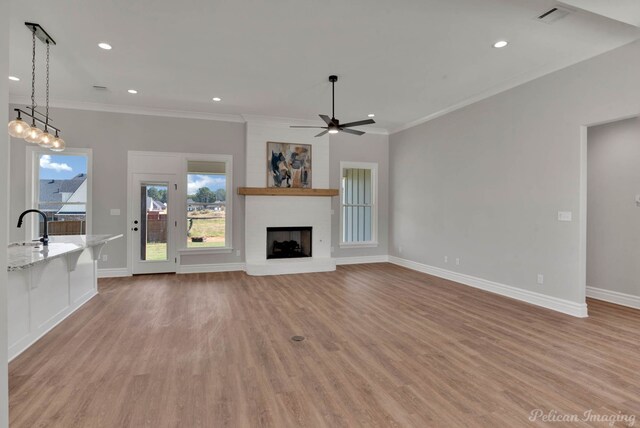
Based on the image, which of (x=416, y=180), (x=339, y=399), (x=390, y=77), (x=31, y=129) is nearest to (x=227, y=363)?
(x=339, y=399)

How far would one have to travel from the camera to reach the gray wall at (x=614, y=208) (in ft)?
14.9

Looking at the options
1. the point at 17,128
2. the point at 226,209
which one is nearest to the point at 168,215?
the point at 226,209

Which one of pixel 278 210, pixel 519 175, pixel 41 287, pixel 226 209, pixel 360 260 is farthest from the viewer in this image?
pixel 360 260

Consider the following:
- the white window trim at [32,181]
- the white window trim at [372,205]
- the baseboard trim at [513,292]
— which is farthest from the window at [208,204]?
the baseboard trim at [513,292]

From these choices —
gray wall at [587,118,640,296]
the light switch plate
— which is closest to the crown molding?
the light switch plate

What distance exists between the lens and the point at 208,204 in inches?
272

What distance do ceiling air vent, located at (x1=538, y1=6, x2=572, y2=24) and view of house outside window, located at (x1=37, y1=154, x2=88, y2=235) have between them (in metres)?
7.35

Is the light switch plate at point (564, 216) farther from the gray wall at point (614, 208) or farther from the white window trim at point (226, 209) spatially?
the white window trim at point (226, 209)

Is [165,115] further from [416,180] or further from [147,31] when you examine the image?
[416,180]

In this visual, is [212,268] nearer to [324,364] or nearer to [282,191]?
[282,191]

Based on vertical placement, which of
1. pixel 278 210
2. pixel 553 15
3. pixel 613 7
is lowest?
pixel 278 210

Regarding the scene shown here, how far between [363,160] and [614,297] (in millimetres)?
5230

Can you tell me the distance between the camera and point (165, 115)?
21.6ft

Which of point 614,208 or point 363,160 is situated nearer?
point 614,208
